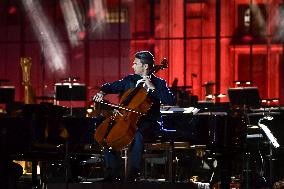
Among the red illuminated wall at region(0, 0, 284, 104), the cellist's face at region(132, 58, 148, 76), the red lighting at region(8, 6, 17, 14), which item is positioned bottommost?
the cellist's face at region(132, 58, 148, 76)

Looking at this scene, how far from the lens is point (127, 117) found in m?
8.80

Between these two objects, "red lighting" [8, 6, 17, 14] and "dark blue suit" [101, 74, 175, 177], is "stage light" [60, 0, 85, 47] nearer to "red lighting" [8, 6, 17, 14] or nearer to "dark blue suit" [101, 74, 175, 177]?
"red lighting" [8, 6, 17, 14]

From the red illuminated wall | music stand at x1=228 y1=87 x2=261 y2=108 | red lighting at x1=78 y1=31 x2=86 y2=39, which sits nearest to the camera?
music stand at x1=228 y1=87 x2=261 y2=108

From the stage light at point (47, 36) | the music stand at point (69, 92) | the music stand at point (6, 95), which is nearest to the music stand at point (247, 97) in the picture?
the music stand at point (69, 92)

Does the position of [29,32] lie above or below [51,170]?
above

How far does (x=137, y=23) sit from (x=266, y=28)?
14.5 ft

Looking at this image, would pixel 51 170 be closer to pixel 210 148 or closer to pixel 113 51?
pixel 210 148

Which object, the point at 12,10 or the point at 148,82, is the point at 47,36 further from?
the point at 148,82

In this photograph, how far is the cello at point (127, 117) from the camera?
8.80 metres

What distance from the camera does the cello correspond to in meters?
8.80

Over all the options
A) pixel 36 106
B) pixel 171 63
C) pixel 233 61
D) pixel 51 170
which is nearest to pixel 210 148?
pixel 36 106

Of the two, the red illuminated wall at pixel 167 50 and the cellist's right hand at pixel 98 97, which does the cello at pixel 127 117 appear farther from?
the red illuminated wall at pixel 167 50

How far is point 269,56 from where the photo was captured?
21953mm

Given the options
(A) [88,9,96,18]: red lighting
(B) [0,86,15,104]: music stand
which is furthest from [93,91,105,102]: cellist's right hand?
(A) [88,9,96,18]: red lighting
